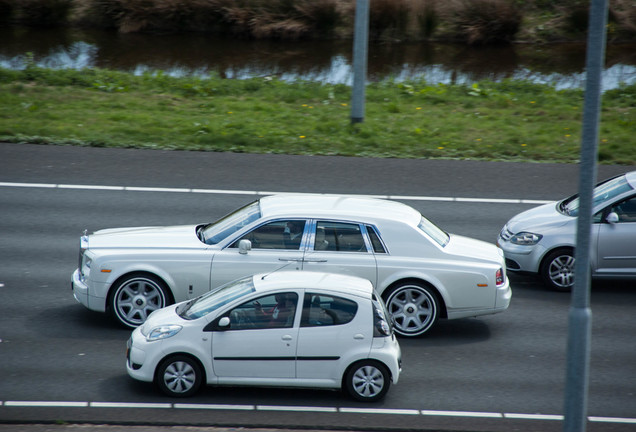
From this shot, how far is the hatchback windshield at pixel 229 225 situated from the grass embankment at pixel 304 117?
25.4ft

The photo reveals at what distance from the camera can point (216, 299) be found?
373 inches

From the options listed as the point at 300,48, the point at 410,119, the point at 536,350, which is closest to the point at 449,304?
the point at 536,350

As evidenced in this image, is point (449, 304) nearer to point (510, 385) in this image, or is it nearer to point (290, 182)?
→ point (510, 385)

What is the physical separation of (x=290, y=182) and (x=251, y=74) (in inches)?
472

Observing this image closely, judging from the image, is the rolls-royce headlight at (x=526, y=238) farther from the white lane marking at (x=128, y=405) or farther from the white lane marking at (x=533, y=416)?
the white lane marking at (x=128, y=405)

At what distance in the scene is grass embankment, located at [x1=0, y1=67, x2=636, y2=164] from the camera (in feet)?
63.9

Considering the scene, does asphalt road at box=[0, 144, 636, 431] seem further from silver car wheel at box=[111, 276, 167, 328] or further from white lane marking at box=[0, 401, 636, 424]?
silver car wheel at box=[111, 276, 167, 328]

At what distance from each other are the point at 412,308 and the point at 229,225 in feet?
8.54

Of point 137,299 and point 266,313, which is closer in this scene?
point 266,313

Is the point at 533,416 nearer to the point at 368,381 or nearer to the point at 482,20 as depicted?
the point at 368,381

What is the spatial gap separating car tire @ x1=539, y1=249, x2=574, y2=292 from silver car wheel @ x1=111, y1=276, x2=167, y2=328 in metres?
5.75

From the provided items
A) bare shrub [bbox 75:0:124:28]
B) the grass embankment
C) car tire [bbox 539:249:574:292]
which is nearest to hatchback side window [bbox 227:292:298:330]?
car tire [bbox 539:249:574:292]

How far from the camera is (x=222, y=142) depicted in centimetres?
1956

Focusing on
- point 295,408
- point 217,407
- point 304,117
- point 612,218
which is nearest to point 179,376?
point 217,407
